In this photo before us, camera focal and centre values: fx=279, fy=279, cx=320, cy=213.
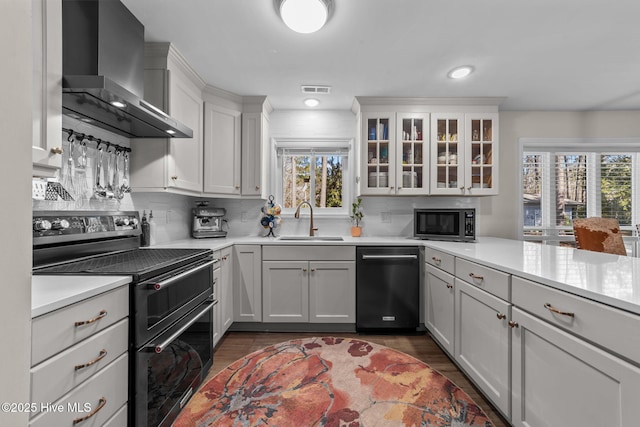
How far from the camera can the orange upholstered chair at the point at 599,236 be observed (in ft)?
7.11

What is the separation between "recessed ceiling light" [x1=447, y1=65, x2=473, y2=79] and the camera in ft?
7.59

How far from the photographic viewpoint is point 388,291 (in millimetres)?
2627

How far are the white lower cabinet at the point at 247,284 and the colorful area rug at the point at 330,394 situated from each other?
1.42 ft

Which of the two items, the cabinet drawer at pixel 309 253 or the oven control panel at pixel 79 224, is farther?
the cabinet drawer at pixel 309 253

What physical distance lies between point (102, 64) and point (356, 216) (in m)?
2.50

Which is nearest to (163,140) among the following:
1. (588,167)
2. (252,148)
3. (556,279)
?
(252,148)

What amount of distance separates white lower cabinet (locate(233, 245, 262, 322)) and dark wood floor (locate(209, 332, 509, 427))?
0.18m

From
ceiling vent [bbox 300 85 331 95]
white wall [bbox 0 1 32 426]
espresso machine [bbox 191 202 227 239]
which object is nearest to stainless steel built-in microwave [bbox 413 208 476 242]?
ceiling vent [bbox 300 85 331 95]

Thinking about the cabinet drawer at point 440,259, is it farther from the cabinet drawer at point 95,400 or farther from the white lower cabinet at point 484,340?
the cabinet drawer at point 95,400

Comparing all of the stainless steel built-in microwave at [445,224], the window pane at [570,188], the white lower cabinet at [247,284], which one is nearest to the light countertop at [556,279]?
the stainless steel built-in microwave at [445,224]

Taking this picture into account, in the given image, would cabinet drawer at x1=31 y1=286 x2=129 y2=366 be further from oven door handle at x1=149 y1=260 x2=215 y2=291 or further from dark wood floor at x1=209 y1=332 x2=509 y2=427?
dark wood floor at x1=209 y1=332 x2=509 y2=427

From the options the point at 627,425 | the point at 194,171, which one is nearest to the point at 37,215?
the point at 194,171

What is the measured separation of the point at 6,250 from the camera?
14.4 inches

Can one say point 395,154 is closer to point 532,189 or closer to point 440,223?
point 440,223
